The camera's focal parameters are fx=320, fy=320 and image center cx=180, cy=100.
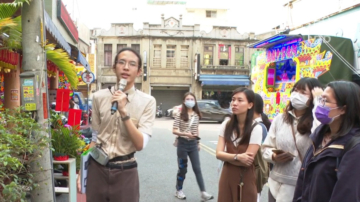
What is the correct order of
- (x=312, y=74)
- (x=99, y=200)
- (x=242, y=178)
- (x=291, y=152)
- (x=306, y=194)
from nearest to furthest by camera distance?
(x=306, y=194) → (x=99, y=200) → (x=291, y=152) → (x=242, y=178) → (x=312, y=74)

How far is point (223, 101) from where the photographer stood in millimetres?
30422

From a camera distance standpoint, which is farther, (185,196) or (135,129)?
(185,196)

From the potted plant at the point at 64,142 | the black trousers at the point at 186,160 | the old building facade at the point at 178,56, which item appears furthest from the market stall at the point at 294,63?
the old building facade at the point at 178,56

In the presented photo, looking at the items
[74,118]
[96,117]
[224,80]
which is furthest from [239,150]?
[224,80]

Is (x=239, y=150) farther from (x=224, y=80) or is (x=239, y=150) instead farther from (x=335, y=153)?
(x=224, y=80)

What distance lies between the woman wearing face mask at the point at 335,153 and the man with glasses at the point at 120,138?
1.23 m

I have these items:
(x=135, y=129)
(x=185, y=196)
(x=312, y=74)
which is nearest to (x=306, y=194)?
(x=135, y=129)

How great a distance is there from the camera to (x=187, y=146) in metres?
5.54

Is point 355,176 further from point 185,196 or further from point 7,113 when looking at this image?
point 185,196

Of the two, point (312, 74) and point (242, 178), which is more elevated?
point (312, 74)

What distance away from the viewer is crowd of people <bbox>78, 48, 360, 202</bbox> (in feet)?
6.87

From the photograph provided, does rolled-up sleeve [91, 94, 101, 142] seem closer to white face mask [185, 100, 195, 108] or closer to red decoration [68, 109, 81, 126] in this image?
red decoration [68, 109, 81, 126]

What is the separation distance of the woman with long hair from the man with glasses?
3.48 feet

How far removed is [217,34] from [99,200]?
29.7m
